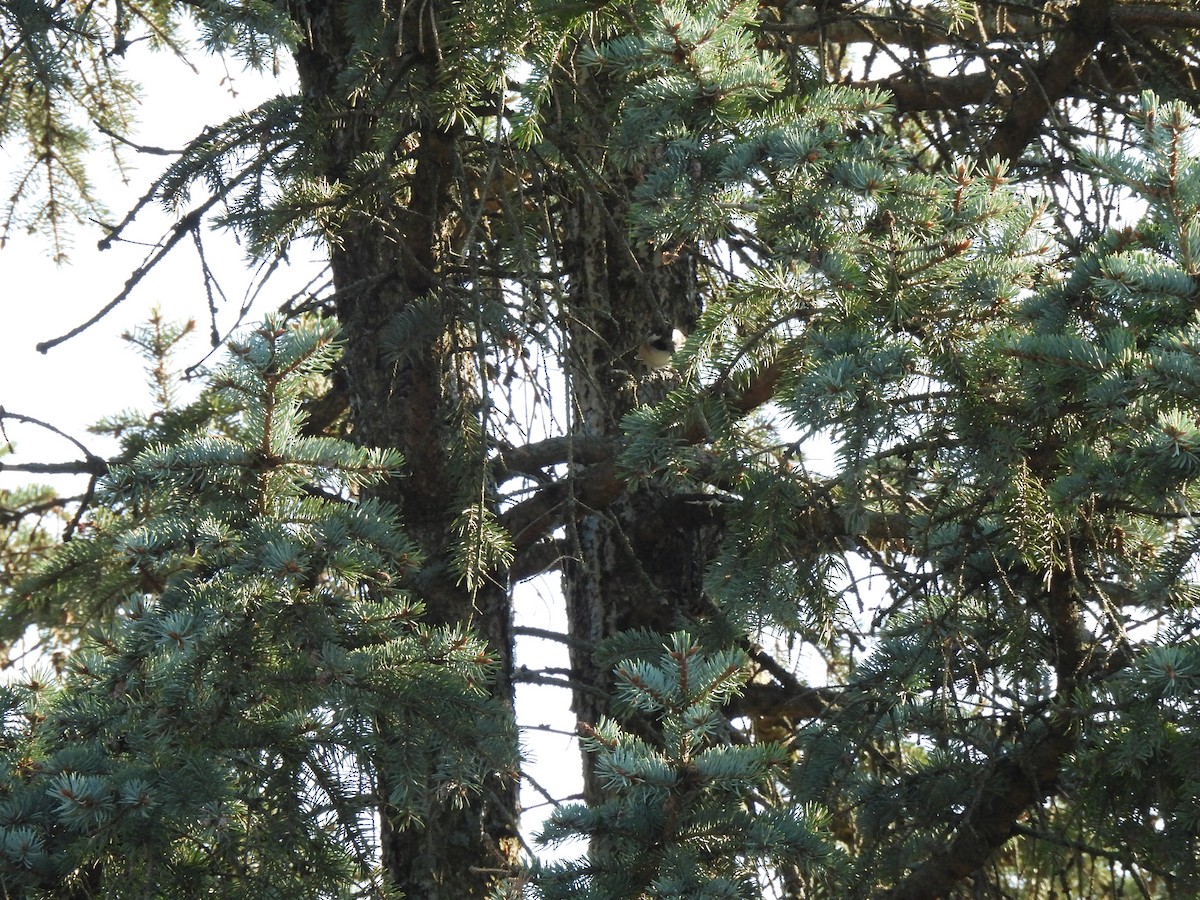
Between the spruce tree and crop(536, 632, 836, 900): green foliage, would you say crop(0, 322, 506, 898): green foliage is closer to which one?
the spruce tree

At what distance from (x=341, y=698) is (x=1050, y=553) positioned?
114 centimetres

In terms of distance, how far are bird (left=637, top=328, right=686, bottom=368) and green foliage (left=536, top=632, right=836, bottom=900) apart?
1.95m

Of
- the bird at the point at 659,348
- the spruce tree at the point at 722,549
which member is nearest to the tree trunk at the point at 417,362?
the spruce tree at the point at 722,549

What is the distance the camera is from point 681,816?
173 cm

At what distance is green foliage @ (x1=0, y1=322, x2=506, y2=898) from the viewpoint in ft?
5.83

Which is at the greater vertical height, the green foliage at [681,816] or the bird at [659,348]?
the bird at [659,348]

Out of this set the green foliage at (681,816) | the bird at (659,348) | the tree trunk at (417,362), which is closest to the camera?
the green foliage at (681,816)

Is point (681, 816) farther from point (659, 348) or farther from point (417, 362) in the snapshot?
point (659, 348)

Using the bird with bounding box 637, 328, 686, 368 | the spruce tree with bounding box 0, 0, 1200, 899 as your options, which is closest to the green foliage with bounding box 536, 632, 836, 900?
the spruce tree with bounding box 0, 0, 1200, 899

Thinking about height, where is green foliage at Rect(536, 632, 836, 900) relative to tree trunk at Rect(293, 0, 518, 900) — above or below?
below

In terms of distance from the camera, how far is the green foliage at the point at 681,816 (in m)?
1.71

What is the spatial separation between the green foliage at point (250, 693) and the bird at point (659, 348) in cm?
176

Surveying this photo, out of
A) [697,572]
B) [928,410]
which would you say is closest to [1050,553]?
[928,410]

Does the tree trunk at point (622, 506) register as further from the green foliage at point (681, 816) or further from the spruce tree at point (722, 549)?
the green foliage at point (681, 816)
